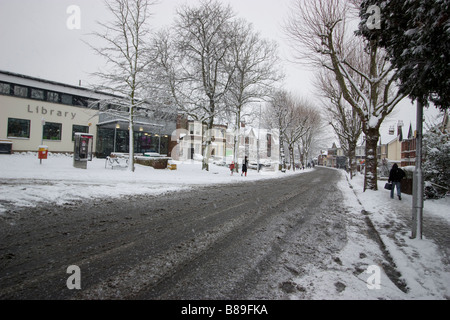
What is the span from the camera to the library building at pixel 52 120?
22.0 m

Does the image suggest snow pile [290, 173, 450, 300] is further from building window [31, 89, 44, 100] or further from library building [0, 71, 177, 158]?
building window [31, 89, 44, 100]

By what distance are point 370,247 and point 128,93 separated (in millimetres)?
16179

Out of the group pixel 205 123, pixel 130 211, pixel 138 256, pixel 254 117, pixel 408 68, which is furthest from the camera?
pixel 254 117

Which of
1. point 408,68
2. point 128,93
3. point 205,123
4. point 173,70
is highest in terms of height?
point 173,70

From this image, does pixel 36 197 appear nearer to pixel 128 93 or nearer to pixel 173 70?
pixel 128 93

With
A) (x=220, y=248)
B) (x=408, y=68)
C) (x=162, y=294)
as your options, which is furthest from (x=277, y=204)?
(x=162, y=294)

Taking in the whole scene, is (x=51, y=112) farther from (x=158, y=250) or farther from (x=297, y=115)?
(x=297, y=115)

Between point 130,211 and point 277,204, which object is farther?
point 277,204

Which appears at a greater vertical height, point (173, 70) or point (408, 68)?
point (173, 70)

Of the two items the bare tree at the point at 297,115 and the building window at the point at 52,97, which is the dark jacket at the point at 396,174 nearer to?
the bare tree at the point at 297,115

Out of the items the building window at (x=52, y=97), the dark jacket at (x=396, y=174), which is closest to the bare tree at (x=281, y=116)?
the dark jacket at (x=396, y=174)

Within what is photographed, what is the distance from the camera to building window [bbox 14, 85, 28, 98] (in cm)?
2265

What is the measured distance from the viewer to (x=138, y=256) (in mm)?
3295

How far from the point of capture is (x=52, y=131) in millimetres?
24703
